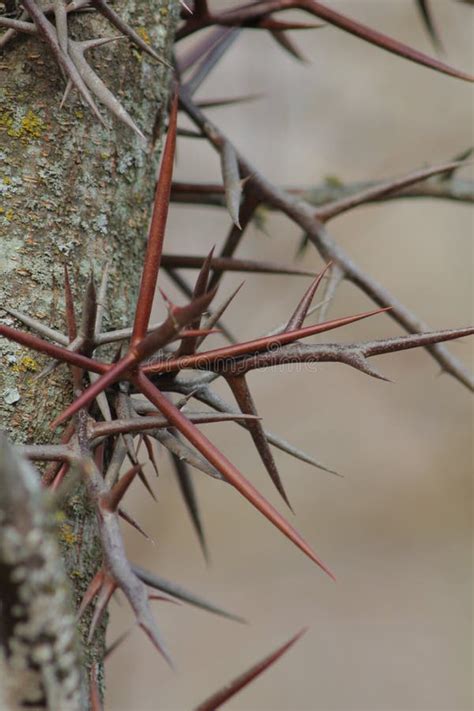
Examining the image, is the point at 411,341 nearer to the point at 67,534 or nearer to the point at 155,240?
the point at 155,240

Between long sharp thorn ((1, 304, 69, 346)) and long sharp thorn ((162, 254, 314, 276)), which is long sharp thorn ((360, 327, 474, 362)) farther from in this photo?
long sharp thorn ((162, 254, 314, 276))

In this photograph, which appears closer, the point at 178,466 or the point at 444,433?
the point at 178,466

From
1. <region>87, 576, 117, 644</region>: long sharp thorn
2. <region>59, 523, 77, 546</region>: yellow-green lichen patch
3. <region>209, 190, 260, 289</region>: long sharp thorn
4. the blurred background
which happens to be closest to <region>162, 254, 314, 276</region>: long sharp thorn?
<region>209, 190, 260, 289</region>: long sharp thorn

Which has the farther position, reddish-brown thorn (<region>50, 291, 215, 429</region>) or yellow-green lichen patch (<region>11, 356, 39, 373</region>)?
yellow-green lichen patch (<region>11, 356, 39, 373</region>)

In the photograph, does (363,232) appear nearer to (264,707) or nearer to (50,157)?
(264,707)

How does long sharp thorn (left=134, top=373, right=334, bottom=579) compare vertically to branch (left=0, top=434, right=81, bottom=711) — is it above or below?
above

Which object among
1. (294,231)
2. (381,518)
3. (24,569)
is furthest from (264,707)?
(24,569)

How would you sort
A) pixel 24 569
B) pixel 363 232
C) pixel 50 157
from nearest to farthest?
pixel 24 569 → pixel 50 157 → pixel 363 232

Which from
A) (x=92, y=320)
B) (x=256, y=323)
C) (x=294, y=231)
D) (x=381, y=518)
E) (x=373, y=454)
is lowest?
(x=92, y=320)
